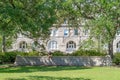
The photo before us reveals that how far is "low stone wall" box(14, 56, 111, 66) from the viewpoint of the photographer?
33.3m

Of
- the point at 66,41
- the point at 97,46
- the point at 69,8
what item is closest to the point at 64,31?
the point at 66,41

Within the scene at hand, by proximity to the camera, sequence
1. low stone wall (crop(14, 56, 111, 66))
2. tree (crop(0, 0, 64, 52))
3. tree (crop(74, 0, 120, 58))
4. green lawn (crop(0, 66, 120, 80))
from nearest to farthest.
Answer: tree (crop(0, 0, 64, 52)), green lawn (crop(0, 66, 120, 80)), tree (crop(74, 0, 120, 58)), low stone wall (crop(14, 56, 111, 66))

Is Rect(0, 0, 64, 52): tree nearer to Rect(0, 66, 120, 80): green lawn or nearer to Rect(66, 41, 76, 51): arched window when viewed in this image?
Rect(0, 66, 120, 80): green lawn

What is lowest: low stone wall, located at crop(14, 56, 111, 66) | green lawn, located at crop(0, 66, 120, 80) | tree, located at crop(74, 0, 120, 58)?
green lawn, located at crop(0, 66, 120, 80)

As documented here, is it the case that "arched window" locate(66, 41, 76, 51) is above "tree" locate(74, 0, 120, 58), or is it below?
below

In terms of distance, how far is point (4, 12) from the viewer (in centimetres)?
1284

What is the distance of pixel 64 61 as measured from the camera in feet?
109

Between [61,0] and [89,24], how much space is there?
4.18 metres

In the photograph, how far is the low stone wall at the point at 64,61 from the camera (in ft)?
109

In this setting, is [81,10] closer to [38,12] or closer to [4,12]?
[38,12]

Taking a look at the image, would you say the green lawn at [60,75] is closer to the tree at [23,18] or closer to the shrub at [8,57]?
the tree at [23,18]

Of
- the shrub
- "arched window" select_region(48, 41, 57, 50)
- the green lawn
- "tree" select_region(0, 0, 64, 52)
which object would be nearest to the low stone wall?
the shrub

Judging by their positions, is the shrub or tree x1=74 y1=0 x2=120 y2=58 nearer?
tree x1=74 y1=0 x2=120 y2=58

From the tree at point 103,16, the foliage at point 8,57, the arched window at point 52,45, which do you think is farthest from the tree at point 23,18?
the arched window at point 52,45
